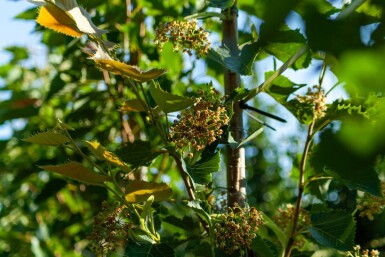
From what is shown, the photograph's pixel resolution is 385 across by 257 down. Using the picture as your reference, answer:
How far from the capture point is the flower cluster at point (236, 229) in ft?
2.83

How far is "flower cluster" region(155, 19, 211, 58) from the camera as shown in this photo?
0.97 m

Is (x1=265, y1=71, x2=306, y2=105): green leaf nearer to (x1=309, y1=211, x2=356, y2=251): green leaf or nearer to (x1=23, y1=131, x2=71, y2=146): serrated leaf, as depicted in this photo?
(x1=309, y1=211, x2=356, y2=251): green leaf

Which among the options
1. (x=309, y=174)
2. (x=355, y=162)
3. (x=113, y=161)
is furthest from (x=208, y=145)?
(x=355, y=162)

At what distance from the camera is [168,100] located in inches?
34.0

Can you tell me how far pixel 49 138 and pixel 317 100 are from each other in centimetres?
47

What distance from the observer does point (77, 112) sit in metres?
1.65

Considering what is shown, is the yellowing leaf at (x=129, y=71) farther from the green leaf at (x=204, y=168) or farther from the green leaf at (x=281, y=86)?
the green leaf at (x=281, y=86)

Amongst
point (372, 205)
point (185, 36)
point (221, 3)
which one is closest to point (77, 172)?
point (185, 36)

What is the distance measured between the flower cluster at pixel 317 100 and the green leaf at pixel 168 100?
28 cm

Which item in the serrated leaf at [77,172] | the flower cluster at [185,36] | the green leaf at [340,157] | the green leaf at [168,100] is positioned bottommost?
the serrated leaf at [77,172]

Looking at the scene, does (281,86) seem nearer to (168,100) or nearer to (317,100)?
(317,100)

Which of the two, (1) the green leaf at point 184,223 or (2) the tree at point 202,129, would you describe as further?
(1) the green leaf at point 184,223

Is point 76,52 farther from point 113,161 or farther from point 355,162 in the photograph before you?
point 355,162

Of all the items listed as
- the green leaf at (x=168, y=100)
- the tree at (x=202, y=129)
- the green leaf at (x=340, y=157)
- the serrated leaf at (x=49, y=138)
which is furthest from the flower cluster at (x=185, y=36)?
the green leaf at (x=340, y=157)
